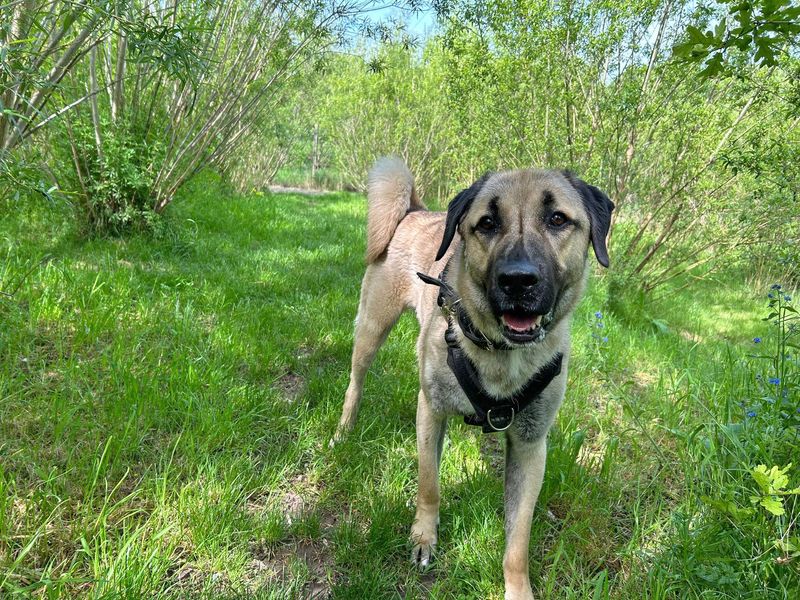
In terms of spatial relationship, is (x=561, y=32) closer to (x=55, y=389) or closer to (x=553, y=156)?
(x=553, y=156)

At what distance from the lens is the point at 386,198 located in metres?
3.37

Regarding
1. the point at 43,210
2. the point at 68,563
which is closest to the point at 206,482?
the point at 68,563

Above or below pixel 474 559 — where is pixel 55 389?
above

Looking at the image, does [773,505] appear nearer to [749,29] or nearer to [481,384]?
[481,384]

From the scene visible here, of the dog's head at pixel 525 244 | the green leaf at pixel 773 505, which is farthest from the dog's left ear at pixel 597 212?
the green leaf at pixel 773 505

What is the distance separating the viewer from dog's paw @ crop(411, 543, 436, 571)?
2023mm

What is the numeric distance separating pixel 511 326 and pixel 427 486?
853mm

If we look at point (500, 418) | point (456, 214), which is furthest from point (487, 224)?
point (500, 418)

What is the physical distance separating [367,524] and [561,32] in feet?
17.3

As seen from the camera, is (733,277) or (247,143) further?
(247,143)

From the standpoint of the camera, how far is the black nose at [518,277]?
1749 mm

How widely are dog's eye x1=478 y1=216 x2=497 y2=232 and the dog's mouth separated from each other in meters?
0.43

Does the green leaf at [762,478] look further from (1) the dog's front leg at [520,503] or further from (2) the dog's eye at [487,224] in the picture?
(2) the dog's eye at [487,224]

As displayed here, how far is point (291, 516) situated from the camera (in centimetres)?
214
